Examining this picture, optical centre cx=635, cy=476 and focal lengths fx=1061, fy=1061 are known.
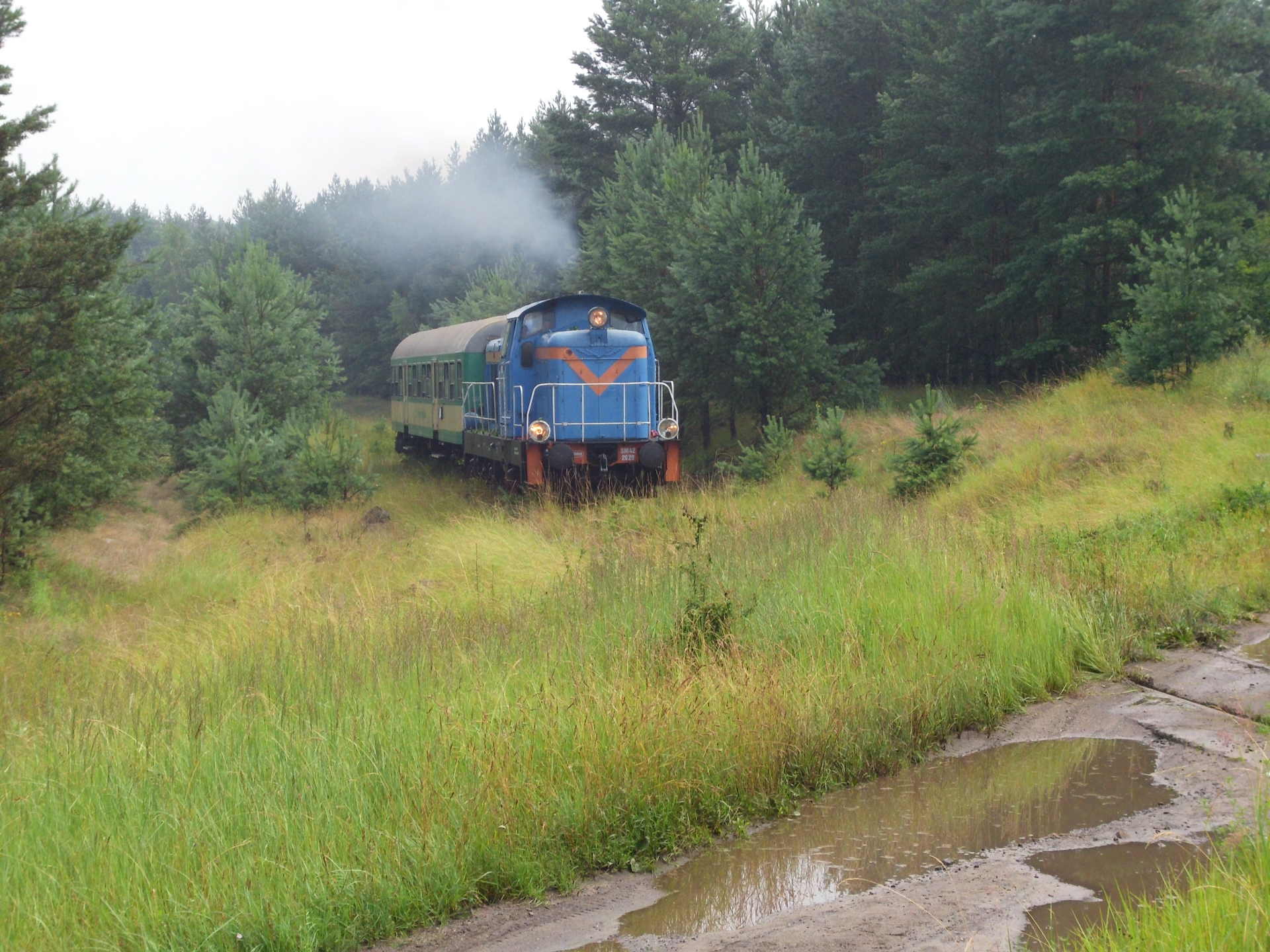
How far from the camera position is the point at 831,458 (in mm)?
16109

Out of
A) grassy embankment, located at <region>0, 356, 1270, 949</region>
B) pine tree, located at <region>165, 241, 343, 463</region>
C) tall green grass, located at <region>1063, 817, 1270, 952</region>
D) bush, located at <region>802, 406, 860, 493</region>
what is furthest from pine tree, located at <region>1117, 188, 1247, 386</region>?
pine tree, located at <region>165, 241, 343, 463</region>

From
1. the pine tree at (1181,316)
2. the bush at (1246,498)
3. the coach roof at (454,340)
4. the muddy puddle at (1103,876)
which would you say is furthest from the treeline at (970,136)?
the muddy puddle at (1103,876)

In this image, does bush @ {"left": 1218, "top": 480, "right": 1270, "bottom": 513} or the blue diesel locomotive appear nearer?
bush @ {"left": 1218, "top": 480, "right": 1270, "bottom": 513}

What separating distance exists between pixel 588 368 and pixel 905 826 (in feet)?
46.2

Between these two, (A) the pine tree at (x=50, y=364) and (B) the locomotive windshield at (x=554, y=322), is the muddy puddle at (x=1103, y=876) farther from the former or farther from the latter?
(B) the locomotive windshield at (x=554, y=322)

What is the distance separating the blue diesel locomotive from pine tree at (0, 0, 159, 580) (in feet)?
19.4

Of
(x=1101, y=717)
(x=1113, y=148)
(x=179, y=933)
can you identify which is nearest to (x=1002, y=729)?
(x=1101, y=717)

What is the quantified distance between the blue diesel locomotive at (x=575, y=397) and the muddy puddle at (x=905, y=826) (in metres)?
11.7

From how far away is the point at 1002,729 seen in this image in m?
6.23

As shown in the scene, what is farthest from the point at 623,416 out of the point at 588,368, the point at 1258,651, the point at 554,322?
the point at 1258,651

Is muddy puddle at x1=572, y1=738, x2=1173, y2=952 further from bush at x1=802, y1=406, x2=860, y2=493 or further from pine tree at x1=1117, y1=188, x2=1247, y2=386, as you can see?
pine tree at x1=1117, y1=188, x2=1247, y2=386

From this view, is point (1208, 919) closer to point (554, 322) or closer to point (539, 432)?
point (539, 432)

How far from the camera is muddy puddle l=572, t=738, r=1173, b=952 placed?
172 inches

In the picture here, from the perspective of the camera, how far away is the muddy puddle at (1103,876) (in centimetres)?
381
